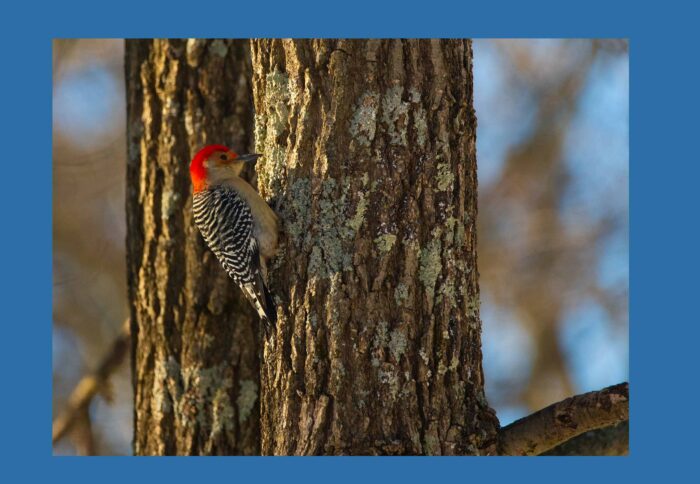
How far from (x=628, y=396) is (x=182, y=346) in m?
3.42

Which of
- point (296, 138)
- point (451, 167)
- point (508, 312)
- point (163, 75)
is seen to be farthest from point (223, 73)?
point (508, 312)

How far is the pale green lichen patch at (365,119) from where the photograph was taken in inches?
151

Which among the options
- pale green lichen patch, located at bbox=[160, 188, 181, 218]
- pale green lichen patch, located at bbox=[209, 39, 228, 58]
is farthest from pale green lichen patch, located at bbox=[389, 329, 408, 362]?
pale green lichen patch, located at bbox=[209, 39, 228, 58]

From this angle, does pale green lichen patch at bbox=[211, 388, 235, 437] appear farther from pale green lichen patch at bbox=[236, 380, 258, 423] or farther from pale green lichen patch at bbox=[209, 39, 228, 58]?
pale green lichen patch at bbox=[209, 39, 228, 58]

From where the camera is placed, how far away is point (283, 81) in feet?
13.3

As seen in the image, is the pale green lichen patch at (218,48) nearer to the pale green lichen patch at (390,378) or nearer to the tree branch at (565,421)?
the pale green lichen patch at (390,378)

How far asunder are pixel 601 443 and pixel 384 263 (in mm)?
1827

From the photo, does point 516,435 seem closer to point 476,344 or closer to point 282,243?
point 476,344

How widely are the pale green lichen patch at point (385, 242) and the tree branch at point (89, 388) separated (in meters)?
4.53

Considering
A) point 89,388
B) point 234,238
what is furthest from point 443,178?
point 89,388

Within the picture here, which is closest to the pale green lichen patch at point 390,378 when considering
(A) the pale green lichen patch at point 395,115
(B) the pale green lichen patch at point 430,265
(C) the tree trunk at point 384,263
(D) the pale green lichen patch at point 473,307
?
(C) the tree trunk at point 384,263

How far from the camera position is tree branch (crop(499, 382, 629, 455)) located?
12.0 feet

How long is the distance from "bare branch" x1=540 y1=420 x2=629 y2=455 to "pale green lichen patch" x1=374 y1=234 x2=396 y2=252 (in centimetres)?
176

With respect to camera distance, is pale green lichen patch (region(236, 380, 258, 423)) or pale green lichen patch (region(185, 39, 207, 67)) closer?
pale green lichen patch (region(236, 380, 258, 423))
